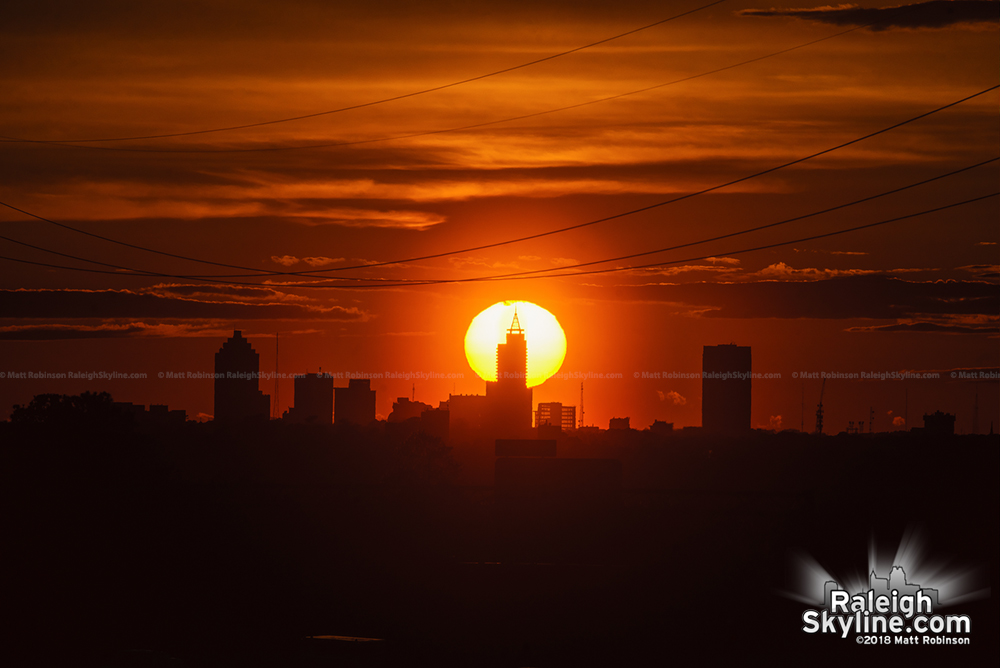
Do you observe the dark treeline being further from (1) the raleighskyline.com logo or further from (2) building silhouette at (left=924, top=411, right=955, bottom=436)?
(2) building silhouette at (left=924, top=411, right=955, bottom=436)

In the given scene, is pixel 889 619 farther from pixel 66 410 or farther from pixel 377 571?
pixel 66 410

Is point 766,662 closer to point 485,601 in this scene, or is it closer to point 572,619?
point 572,619

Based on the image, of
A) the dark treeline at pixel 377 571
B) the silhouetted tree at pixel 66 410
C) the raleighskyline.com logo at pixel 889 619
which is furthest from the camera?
the silhouetted tree at pixel 66 410

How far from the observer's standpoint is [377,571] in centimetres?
4897

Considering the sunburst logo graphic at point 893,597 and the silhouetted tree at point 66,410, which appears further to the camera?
the silhouetted tree at point 66,410

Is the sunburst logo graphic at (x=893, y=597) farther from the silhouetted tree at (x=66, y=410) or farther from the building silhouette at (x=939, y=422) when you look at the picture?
the building silhouette at (x=939, y=422)

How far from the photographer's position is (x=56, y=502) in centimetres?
5091

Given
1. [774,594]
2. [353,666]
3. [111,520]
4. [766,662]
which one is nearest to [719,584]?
[774,594]

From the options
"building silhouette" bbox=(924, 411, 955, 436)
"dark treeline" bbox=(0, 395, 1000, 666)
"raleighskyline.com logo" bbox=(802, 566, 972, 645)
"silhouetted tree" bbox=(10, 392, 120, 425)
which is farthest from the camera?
"building silhouette" bbox=(924, 411, 955, 436)

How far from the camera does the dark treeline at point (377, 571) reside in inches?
1257

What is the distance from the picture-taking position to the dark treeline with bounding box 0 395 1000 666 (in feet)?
105

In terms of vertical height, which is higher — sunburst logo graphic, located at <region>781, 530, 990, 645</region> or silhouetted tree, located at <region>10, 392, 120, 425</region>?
silhouetted tree, located at <region>10, 392, 120, 425</region>

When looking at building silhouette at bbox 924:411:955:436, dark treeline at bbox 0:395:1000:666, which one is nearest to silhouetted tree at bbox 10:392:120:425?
dark treeline at bbox 0:395:1000:666

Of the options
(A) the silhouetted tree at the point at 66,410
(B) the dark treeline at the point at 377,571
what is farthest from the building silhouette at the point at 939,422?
(A) the silhouetted tree at the point at 66,410
